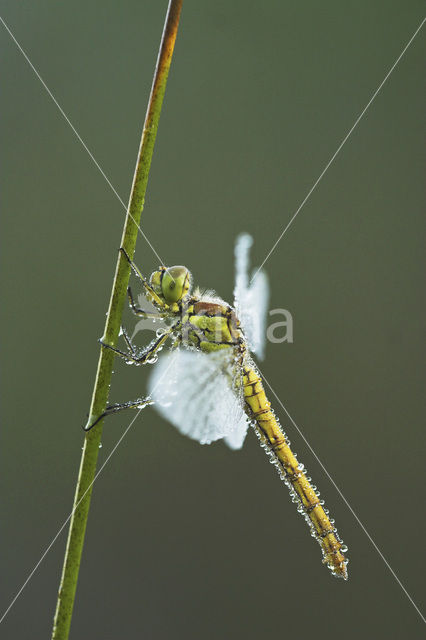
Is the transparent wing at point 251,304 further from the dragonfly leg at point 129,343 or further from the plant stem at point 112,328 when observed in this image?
the plant stem at point 112,328

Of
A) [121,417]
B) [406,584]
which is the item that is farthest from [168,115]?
[406,584]

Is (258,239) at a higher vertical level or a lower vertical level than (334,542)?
higher

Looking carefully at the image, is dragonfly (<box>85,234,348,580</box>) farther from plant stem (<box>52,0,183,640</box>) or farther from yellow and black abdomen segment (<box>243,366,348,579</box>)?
plant stem (<box>52,0,183,640</box>)

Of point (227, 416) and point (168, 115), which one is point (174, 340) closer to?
point (227, 416)

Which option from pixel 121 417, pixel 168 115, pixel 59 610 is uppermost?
pixel 168 115

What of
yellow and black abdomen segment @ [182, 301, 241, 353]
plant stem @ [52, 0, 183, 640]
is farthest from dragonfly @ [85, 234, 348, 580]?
plant stem @ [52, 0, 183, 640]

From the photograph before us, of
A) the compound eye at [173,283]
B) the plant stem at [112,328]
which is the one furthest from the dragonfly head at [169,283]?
the plant stem at [112,328]
